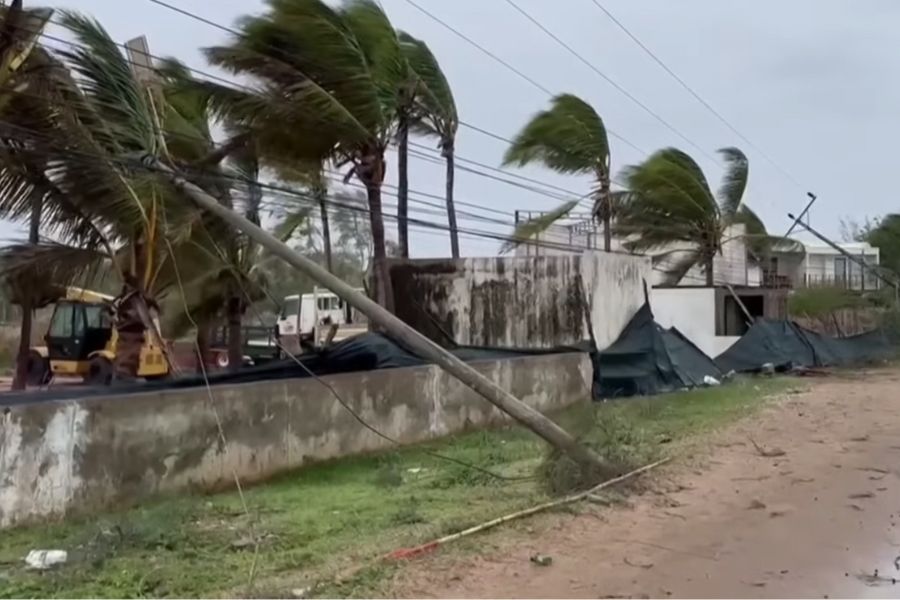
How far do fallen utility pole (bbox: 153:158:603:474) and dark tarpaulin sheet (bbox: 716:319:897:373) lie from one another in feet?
48.2

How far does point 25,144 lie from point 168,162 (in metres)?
1.56

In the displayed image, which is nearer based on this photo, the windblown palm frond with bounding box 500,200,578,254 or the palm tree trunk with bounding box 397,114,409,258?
the palm tree trunk with bounding box 397,114,409,258

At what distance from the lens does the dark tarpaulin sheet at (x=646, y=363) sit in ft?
61.6

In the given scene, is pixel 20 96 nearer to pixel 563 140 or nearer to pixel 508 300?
pixel 508 300

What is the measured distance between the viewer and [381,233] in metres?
17.4

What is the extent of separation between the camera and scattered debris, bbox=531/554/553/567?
672 cm

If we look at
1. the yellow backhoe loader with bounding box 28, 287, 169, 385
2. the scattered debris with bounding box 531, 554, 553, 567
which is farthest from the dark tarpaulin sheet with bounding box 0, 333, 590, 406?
the yellow backhoe loader with bounding box 28, 287, 169, 385

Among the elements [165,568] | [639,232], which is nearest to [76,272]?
[165,568]

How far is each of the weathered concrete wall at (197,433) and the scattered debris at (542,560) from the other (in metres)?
4.08

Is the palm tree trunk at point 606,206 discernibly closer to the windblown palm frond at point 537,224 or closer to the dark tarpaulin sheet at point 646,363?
the windblown palm frond at point 537,224

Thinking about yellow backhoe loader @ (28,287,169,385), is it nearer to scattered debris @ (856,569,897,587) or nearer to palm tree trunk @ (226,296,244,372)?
palm tree trunk @ (226,296,244,372)

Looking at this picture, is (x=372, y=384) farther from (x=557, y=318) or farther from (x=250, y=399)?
(x=557, y=318)

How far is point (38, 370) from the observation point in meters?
23.4

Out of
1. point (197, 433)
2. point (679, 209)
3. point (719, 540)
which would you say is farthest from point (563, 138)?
point (719, 540)
